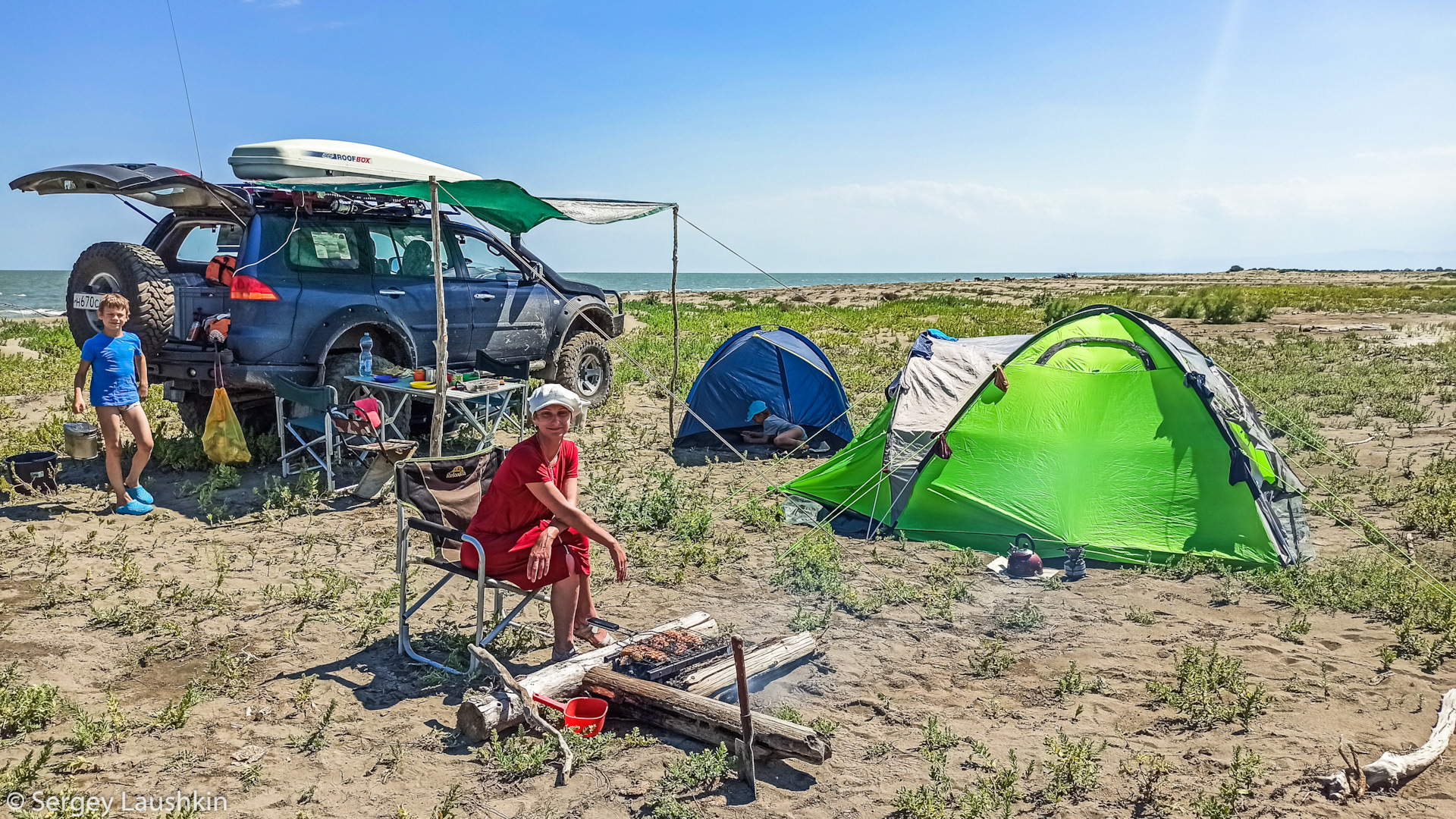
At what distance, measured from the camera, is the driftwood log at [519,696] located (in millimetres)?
3992

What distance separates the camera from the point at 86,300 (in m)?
7.73

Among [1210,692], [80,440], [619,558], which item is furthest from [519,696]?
[80,440]

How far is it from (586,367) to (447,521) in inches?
252

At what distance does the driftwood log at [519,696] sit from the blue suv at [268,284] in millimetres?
4643

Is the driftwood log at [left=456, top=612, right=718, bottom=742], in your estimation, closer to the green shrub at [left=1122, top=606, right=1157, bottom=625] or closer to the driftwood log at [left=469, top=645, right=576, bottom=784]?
the driftwood log at [left=469, top=645, right=576, bottom=784]

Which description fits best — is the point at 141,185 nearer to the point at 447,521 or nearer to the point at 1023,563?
the point at 447,521

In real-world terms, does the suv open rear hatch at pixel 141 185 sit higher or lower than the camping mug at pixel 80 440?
higher

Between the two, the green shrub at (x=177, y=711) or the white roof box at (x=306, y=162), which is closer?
the green shrub at (x=177, y=711)

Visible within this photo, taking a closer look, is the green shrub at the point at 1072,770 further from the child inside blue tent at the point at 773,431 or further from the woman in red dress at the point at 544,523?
the child inside blue tent at the point at 773,431

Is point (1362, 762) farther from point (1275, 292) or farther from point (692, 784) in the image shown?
point (1275, 292)

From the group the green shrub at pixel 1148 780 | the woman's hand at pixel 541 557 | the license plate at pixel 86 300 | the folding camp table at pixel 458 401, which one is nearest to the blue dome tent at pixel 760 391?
the folding camp table at pixel 458 401

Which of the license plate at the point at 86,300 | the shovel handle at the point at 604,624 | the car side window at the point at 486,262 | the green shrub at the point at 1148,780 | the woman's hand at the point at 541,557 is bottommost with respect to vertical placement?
the green shrub at the point at 1148,780

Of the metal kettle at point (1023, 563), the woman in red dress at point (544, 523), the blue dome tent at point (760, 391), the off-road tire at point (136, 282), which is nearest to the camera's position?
the woman in red dress at point (544, 523)

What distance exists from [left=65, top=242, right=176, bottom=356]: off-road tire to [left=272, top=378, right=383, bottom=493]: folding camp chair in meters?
0.94
